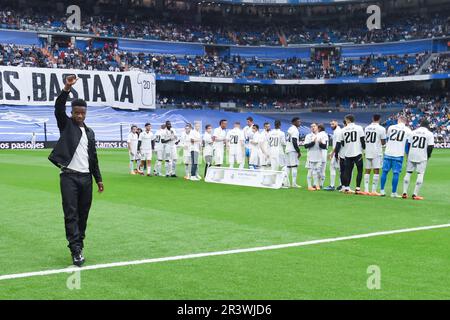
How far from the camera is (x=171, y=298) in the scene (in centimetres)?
600

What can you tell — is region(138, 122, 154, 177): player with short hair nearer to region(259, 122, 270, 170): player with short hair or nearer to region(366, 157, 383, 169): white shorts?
region(259, 122, 270, 170): player with short hair

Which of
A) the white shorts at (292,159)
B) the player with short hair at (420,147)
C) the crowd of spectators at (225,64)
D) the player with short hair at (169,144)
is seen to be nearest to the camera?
the player with short hair at (420,147)

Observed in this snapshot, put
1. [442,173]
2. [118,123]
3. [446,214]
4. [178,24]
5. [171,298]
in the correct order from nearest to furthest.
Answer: [171,298] < [446,214] < [442,173] < [118,123] < [178,24]

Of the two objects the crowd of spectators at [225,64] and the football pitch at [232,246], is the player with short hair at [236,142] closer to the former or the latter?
the football pitch at [232,246]

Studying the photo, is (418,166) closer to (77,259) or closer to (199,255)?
(199,255)

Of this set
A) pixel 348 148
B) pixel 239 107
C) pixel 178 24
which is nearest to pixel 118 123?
pixel 239 107

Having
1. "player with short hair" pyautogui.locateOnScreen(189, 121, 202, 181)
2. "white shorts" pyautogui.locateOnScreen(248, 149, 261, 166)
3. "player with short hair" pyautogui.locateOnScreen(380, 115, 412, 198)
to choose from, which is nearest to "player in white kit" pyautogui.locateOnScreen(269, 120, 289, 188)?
"white shorts" pyautogui.locateOnScreen(248, 149, 261, 166)

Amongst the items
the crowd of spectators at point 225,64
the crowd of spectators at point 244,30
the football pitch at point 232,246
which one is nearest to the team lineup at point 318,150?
the football pitch at point 232,246

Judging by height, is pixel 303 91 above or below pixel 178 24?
below

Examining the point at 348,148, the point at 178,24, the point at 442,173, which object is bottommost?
the point at 442,173

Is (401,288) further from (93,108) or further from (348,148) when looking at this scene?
(93,108)

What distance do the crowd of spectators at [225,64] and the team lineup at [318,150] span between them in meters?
41.5

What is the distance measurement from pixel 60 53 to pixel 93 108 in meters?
11.6

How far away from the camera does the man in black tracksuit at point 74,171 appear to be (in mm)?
7613
